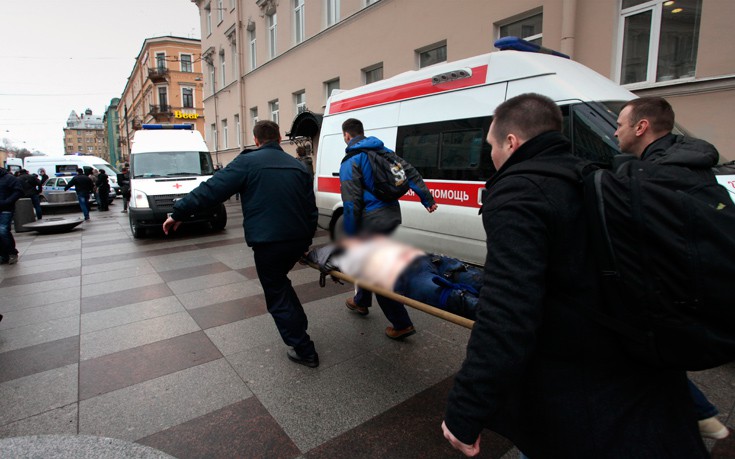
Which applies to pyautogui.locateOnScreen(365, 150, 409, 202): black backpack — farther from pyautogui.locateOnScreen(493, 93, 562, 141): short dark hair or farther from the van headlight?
the van headlight

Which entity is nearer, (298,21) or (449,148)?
(449,148)

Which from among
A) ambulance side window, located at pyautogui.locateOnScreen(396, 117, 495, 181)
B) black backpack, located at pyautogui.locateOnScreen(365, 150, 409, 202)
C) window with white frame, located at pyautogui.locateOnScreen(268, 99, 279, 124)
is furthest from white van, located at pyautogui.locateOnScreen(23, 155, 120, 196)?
black backpack, located at pyautogui.locateOnScreen(365, 150, 409, 202)

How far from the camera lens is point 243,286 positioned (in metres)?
5.63

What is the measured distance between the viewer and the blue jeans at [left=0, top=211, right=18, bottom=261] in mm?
7141

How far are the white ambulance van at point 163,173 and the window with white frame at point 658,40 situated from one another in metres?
8.68

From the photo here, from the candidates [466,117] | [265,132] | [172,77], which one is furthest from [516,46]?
[172,77]

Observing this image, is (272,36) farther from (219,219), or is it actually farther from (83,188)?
(219,219)

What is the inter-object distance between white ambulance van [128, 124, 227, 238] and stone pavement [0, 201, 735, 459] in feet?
11.8

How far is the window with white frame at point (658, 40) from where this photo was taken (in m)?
6.13

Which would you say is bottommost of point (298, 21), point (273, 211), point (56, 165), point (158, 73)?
point (273, 211)

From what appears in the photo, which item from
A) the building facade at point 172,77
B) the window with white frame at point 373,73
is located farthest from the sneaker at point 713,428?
the building facade at point 172,77

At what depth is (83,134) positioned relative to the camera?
117 m

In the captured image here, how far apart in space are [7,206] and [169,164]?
348 centimetres

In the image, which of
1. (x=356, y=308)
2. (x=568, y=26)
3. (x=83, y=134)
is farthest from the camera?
(x=83, y=134)
